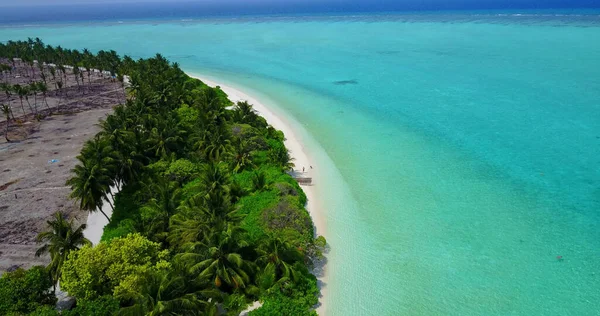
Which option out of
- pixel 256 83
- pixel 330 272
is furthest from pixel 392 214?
pixel 256 83

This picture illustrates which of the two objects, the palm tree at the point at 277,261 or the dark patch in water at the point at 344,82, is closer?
the palm tree at the point at 277,261

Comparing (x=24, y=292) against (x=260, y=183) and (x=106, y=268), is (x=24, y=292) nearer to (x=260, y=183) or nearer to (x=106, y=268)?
(x=106, y=268)

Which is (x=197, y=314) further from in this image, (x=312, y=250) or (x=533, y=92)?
(x=533, y=92)

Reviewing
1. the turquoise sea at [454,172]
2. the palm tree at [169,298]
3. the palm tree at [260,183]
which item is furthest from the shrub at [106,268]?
the turquoise sea at [454,172]

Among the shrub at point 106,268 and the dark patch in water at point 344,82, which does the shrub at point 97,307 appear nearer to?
the shrub at point 106,268

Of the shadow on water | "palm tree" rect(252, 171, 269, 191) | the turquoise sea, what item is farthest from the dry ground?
the turquoise sea
